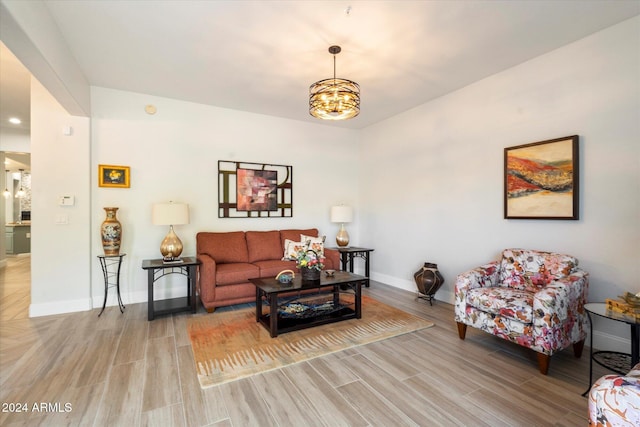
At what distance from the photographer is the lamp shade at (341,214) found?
16.5 ft

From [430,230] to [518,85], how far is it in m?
2.06

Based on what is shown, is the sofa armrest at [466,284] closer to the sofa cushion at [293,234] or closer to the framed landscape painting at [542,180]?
the framed landscape painting at [542,180]

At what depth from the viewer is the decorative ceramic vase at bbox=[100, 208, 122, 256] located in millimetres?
3545

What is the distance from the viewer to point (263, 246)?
4.45 meters

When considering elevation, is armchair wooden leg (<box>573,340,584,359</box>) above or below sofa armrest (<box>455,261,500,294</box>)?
below

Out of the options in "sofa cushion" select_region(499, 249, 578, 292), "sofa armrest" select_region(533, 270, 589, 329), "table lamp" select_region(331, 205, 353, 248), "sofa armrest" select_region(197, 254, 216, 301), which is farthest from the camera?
"table lamp" select_region(331, 205, 353, 248)

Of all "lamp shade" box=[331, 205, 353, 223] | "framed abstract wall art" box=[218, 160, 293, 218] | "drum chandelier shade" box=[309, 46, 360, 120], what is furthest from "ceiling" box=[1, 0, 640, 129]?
"lamp shade" box=[331, 205, 353, 223]

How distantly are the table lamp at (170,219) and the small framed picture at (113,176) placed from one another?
72 cm

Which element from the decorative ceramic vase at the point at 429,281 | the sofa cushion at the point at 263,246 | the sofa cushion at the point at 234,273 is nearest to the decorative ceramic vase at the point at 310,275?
the sofa cushion at the point at 234,273

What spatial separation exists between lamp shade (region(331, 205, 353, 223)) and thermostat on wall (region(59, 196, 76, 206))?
3549 millimetres

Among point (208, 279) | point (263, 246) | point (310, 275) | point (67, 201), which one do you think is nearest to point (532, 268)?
point (310, 275)

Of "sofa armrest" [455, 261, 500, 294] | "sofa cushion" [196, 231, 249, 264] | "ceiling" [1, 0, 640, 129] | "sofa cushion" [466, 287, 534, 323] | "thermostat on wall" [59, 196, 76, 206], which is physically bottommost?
"sofa cushion" [466, 287, 534, 323]

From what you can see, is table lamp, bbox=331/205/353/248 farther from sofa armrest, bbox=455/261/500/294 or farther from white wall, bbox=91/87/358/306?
sofa armrest, bbox=455/261/500/294

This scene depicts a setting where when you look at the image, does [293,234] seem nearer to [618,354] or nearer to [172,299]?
[172,299]
